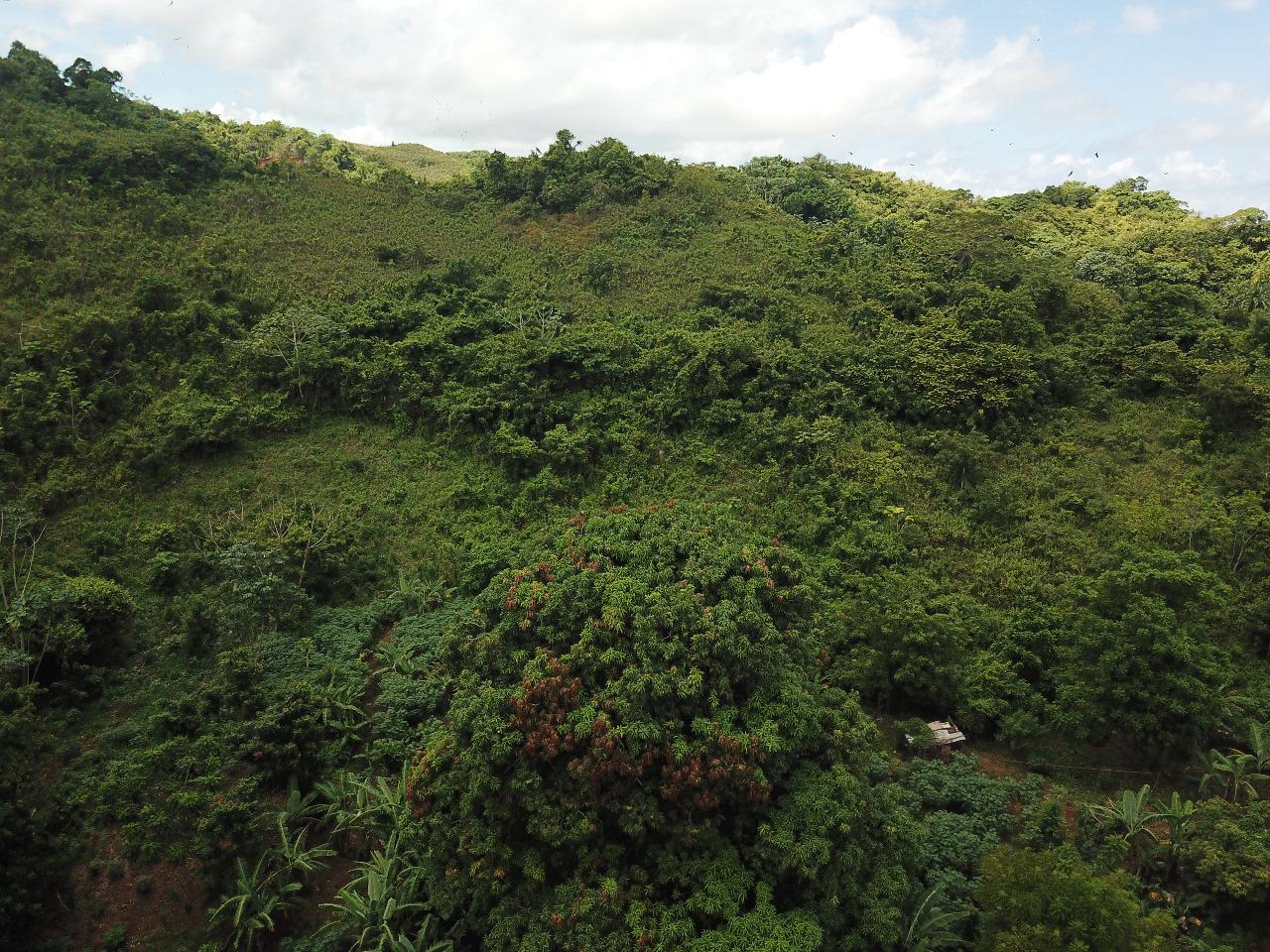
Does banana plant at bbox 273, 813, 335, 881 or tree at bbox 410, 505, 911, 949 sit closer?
tree at bbox 410, 505, 911, 949

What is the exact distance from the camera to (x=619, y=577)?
9648 millimetres

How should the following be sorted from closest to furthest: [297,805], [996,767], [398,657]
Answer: [297,805], [996,767], [398,657]

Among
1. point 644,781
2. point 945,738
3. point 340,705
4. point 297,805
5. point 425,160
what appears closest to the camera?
point 644,781

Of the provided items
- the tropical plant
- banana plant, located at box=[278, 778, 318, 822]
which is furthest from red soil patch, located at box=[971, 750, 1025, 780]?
banana plant, located at box=[278, 778, 318, 822]

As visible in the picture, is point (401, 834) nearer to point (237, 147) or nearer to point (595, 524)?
point (595, 524)

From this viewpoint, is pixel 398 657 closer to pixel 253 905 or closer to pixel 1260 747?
pixel 253 905

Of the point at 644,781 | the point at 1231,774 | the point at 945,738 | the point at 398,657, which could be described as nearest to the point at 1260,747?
the point at 1231,774

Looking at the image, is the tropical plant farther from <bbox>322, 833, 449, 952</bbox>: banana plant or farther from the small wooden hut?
the small wooden hut

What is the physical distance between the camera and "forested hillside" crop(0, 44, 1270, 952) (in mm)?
8570

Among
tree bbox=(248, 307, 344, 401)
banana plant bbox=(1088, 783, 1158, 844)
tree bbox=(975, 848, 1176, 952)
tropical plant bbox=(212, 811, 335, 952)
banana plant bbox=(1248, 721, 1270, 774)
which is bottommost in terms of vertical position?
tropical plant bbox=(212, 811, 335, 952)

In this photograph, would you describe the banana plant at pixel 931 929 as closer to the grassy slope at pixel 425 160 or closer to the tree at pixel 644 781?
the tree at pixel 644 781

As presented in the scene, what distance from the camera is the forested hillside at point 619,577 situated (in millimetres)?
8570

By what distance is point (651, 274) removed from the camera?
28.2 m

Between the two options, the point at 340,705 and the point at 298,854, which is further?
the point at 340,705
